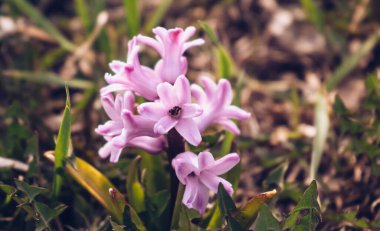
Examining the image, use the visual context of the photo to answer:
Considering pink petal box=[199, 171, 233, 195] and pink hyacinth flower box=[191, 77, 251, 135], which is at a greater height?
pink hyacinth flower box=[191, 77, 251, 135]

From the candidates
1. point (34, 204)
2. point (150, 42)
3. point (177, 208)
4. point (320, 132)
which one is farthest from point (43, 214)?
point (320, 132)

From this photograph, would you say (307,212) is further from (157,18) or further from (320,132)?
(157,18)

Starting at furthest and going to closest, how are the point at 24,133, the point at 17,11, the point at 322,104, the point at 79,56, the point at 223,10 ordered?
the point at 223,10
the point at 17,11
the point at 79,56
the point at 322,104
the point at 24,133

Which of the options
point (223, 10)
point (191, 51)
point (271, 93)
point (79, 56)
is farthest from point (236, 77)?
point (79, 56)

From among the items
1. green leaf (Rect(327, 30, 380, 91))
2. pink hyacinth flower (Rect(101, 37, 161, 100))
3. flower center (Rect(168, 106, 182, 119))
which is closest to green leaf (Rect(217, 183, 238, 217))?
flower center (Rect(168, 106, 182, 119))

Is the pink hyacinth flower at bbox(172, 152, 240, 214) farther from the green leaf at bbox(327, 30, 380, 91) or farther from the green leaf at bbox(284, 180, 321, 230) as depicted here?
the green leaf at bbox(327, 30, 380, 91)

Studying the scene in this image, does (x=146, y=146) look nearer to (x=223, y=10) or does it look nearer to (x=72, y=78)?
(x=72, y=78)
